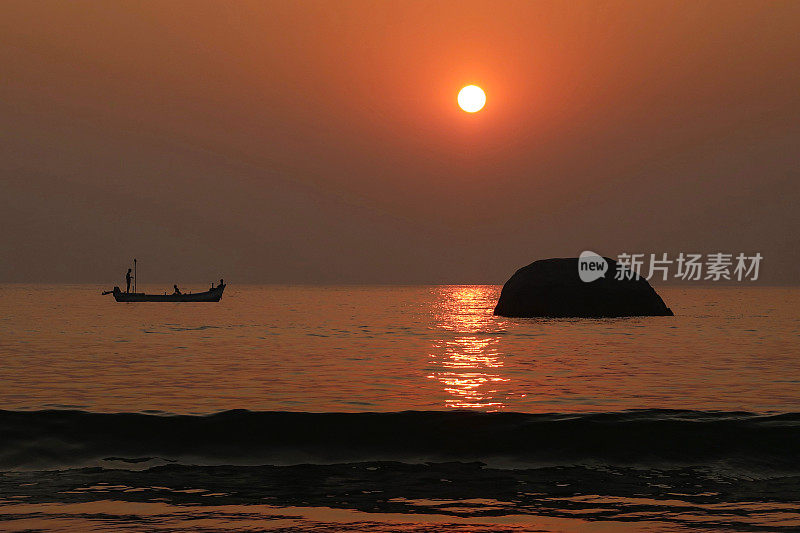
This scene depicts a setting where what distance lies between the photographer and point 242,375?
96.3 ft

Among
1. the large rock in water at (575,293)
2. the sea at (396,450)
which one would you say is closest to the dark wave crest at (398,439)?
the sea at (396,450)

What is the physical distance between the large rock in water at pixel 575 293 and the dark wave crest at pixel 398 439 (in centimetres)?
5748

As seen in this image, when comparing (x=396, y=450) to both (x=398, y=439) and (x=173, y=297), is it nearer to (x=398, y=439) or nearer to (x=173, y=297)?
(x=398, y=439)

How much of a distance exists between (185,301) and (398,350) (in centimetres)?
12100

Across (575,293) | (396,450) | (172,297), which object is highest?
(575,293)

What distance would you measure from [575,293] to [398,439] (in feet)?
198

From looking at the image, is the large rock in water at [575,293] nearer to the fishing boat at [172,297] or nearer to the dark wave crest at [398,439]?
the dark wave crest at [398,439]

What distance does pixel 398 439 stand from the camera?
629 inches

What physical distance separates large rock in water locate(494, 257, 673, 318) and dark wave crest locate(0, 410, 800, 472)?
57483 mm

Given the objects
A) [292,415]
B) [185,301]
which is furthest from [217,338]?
[185,301]

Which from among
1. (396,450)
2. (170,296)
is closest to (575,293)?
(396,450)

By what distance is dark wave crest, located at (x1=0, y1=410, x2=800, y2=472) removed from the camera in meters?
14.7

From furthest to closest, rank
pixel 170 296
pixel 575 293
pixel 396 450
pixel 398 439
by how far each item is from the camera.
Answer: pixel 170 296, pixel 575 293, pixel 398 439, pixel 396 450

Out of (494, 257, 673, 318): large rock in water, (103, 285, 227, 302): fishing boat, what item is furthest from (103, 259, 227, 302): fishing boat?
(494, 257, 673, 318): large rock in water
